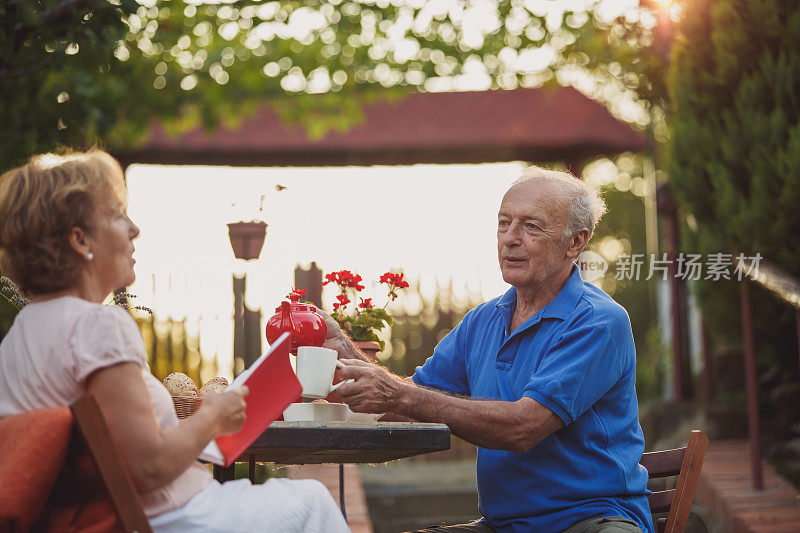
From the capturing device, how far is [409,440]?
2322 mm

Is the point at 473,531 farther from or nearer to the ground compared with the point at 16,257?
nearer to the ground

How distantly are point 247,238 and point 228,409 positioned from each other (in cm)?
429

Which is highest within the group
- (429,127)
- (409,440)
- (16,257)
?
(429,127)

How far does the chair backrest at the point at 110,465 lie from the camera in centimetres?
170

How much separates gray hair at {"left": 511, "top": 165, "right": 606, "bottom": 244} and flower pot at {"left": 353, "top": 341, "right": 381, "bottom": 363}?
692 millimetres

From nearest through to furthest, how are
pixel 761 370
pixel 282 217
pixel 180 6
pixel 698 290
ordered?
1. pixel 698 290
2. pixel 761 370
3. pixel 180 6
4. pixel 282 217

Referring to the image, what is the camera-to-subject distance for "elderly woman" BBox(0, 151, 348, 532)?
1.79 metres

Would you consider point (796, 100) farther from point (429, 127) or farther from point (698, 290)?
point (429, 127)

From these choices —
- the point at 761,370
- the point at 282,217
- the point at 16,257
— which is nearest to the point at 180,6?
the point at 282,217

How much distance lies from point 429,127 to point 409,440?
24.3ft

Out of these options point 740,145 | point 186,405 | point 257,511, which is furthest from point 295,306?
point 740,145

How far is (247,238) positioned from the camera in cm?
611

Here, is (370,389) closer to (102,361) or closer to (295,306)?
(295,306)

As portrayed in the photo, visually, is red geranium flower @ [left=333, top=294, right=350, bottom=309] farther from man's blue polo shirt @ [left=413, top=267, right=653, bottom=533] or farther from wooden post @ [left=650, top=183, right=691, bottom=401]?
wooden post @ [left=650, top=183, right=691, bottom=401]
